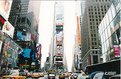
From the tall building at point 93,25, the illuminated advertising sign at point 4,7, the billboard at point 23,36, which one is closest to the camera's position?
the illuminated advertising sign at point 4,7

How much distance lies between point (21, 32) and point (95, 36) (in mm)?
47278

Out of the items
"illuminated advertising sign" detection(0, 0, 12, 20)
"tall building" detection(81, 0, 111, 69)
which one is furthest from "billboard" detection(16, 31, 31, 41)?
"illuminated advertising sign" detection(0, 0, 12, 20)

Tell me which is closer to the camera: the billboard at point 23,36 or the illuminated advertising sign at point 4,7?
the illuminated advertising sign at point 4,7

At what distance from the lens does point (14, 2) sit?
4085 inches

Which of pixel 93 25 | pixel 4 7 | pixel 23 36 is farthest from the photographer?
pixel 93 25

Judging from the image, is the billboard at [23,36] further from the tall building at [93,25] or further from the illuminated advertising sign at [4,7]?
the illuminated advertising sign at [4,7]

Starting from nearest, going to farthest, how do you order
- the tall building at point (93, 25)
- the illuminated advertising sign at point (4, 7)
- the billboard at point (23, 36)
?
the illuminated advertising sign at point (4, 7) → the tall building at point (93, 25) → the billboard at point (23, 36)

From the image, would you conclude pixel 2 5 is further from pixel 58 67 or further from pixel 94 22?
pixel 58 67

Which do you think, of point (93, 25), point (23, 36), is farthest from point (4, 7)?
point (93, 25)

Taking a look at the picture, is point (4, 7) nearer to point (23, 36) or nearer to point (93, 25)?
point (23, 36)

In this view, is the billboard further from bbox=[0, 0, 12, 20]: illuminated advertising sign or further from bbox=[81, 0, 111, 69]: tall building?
bbox=[0, 0, 12, 20]: illuminated advertising sign

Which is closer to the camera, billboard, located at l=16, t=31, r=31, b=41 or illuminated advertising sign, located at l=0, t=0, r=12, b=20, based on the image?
illuminated advertising sign, located at l=0, t=0, r=12, b=20

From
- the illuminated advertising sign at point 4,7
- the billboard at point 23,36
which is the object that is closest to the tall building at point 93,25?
the billboard at point 23,36

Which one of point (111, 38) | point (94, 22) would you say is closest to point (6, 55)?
point (111, 38)
